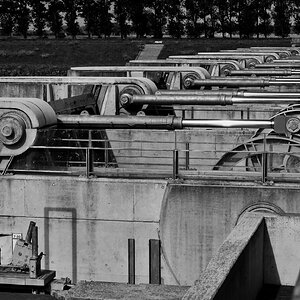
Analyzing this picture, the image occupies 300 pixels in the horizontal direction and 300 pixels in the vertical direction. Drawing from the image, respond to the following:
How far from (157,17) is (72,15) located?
10.6 meters

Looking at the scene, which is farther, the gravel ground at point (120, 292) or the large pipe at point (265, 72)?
the large pipe at point (265, 72)

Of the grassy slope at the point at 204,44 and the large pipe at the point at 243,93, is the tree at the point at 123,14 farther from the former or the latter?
the large pipe at the point at 243,93

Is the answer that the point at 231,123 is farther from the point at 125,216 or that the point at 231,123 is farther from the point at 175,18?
the point at 175,18

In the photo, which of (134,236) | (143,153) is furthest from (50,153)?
(143,153)

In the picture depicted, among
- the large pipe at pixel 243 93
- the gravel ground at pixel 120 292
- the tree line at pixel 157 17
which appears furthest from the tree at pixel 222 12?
the gravel ground at pixel 120 292

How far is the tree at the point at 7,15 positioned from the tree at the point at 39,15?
7.88 ft

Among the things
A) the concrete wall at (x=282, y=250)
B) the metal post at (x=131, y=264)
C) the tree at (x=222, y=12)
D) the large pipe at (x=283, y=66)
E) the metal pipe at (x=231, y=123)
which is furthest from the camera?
the tree at (x=222, y=12)

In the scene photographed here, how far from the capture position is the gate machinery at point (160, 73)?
33406 mm

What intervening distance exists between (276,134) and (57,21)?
320ft

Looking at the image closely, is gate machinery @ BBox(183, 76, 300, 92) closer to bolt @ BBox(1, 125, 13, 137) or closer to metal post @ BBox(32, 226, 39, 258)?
bolt @ BBox(1, 125, 13, 137)

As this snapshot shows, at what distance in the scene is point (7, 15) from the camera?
382 feet

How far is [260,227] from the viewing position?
11984 mm

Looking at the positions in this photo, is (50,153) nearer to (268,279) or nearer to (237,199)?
(237,199)

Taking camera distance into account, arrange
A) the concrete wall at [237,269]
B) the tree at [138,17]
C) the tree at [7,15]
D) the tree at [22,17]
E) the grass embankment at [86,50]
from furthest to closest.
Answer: the tree at [7,15] < the tree at [138,17] < the tree at [22,17] < the grass embankment at [86,50] < the concrete wall at [237,269]
